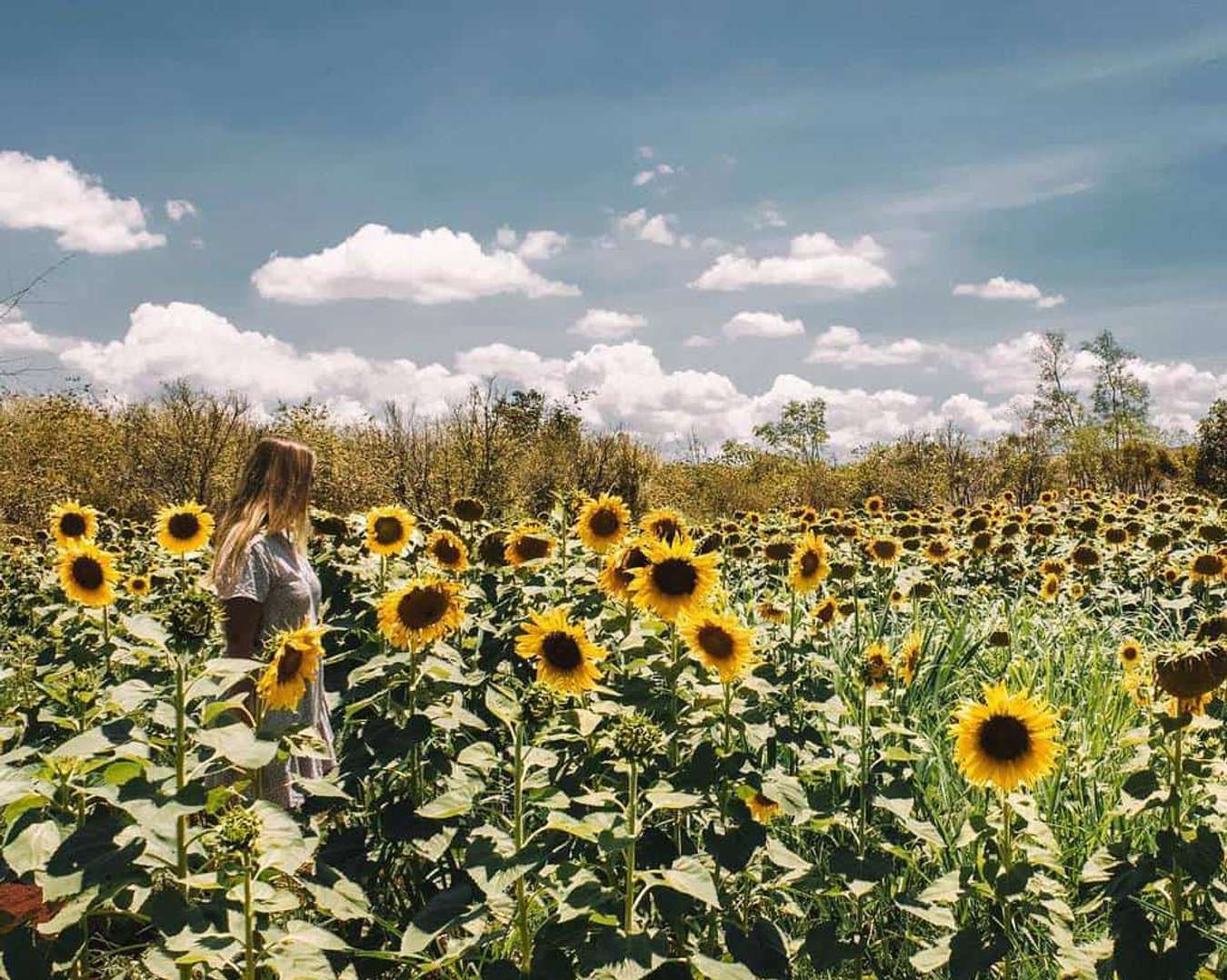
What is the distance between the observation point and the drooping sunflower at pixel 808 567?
3971mm

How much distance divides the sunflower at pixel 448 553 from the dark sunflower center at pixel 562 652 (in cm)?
112

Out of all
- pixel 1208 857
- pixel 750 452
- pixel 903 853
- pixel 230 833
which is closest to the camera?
pixel 230 833

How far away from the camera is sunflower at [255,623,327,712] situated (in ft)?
7.97

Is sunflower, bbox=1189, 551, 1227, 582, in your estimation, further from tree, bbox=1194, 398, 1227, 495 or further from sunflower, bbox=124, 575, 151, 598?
tree, bbox=1194, 398, 1227, 495

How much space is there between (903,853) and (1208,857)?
769 mm

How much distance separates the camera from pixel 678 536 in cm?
301

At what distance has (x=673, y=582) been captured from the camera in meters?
2.81

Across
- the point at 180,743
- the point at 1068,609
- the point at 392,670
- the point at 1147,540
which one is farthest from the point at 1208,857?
the point at 1147,540

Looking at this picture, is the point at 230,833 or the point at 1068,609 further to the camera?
the point at 1068,609

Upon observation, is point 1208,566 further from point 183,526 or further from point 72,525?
point 72,525

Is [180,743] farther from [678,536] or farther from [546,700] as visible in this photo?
[678,536]

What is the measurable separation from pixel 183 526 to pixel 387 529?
3.78ft

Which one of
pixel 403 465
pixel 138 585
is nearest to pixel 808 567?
pixel 138 585

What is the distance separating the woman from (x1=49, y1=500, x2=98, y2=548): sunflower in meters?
1.01
